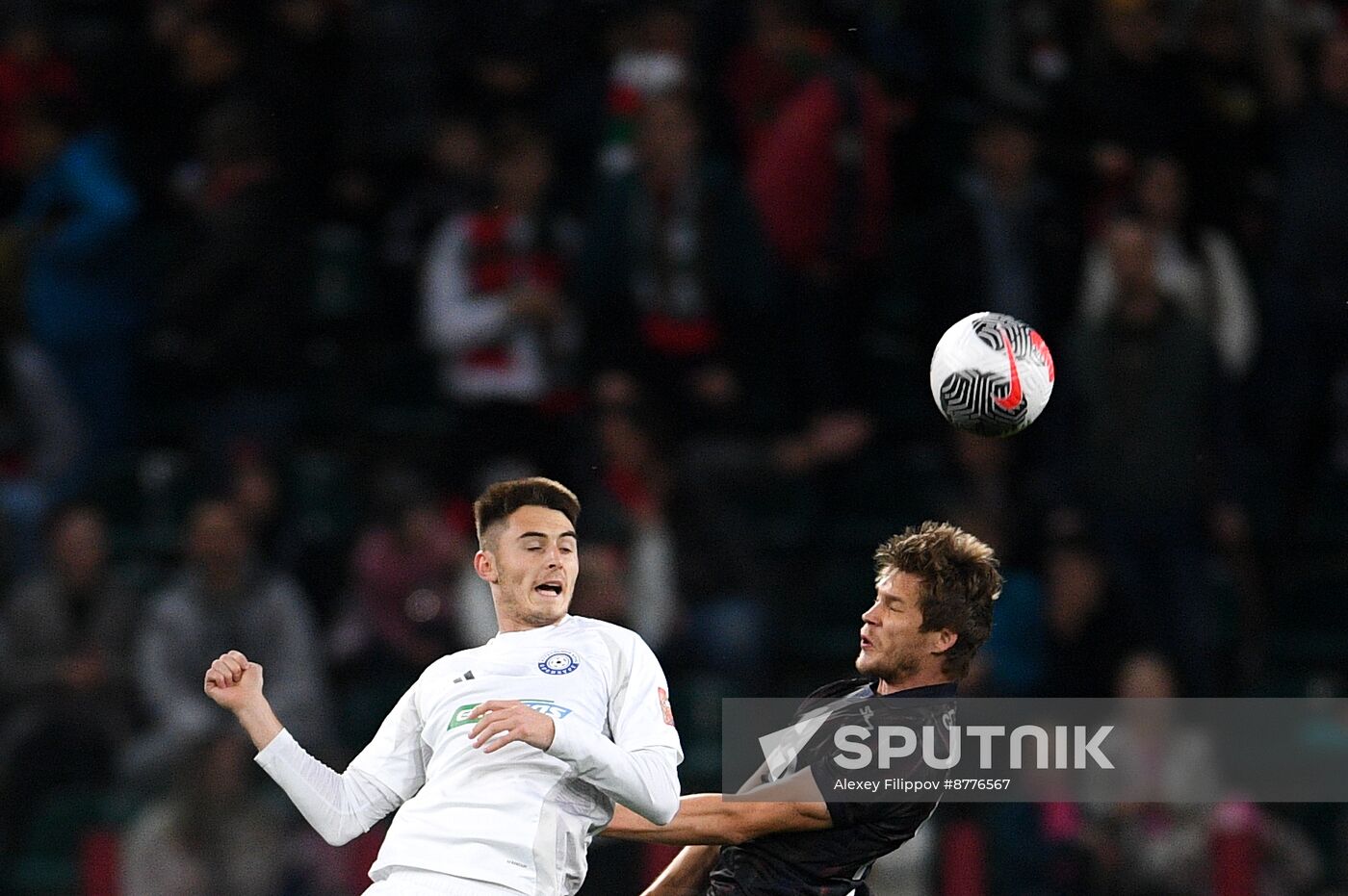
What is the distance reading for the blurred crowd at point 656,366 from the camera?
31.3 feet

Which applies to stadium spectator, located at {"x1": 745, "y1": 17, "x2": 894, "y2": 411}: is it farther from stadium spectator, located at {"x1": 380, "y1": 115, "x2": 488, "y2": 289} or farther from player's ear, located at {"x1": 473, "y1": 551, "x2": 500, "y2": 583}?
player's ear, located at {"x1": 473, "y1": 551, "x2": 500, "y2": 583}

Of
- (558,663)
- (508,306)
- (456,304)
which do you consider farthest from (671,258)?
(558,663)

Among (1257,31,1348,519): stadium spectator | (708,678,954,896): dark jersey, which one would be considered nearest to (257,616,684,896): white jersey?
(708,678,954,896): dark jersey

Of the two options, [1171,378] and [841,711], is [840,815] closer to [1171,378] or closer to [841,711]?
[841,711]

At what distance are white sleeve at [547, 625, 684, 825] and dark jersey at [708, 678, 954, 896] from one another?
0.40 meters

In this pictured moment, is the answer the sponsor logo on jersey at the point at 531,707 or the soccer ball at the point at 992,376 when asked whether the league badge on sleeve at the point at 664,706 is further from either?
the soccer ball at the point at 992,376

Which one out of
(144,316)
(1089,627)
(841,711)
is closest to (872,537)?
(1089,627)

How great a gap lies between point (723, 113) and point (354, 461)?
94.8 inches

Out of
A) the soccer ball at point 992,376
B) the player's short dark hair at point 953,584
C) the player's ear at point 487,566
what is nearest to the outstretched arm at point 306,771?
the player's ear at point 487,566

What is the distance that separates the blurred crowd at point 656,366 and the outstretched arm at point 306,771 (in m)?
3.30

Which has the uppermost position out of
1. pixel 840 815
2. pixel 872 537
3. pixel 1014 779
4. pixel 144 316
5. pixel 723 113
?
pixel 723 113

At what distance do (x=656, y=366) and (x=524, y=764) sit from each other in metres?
4.61

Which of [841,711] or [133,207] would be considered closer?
[841,711]

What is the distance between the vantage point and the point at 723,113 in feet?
35.3
